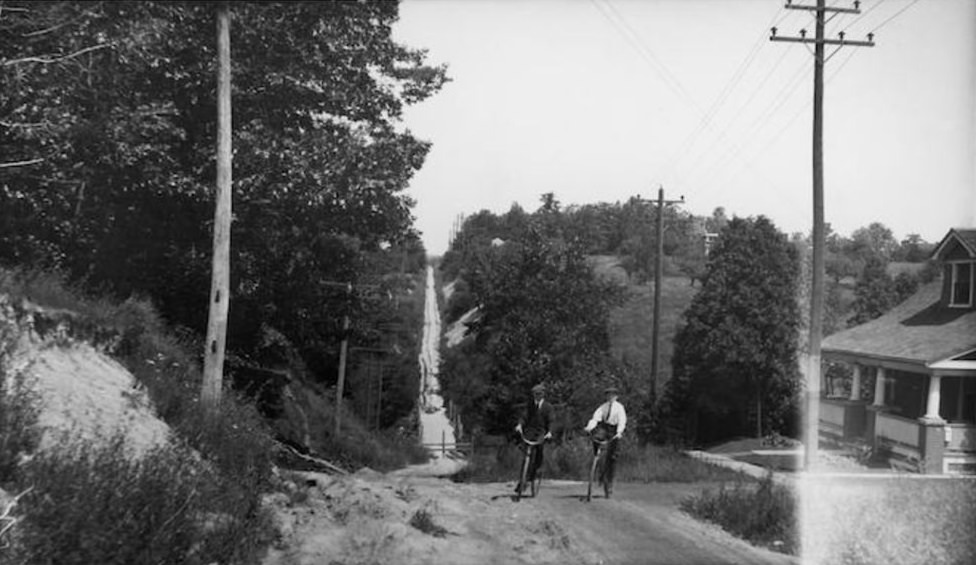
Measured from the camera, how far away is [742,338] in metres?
23.0

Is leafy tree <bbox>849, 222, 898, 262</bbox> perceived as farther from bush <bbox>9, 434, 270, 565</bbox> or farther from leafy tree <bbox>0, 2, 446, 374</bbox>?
bush <bbox>9, 434, 270, 565</bbox>

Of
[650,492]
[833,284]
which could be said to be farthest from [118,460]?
[833,284]

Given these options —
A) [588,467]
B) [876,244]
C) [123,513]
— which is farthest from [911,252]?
[123,513]

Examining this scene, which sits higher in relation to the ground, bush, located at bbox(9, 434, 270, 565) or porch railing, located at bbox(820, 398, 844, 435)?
bush, located at bbox(9, 434, 270, 565)

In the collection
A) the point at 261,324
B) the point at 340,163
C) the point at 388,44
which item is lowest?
the point at 261,324

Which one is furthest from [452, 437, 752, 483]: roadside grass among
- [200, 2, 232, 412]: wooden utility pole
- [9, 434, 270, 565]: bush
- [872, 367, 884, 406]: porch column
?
[872, 367, 884, 406]: porch column

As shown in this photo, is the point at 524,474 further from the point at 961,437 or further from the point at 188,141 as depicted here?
the point at 961,437

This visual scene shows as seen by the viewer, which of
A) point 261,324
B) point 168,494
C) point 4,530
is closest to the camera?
point 4,530

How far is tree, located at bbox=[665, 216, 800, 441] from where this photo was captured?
23.0 metres

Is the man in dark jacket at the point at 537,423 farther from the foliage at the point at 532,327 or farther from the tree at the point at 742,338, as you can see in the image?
the tree at the point at 742,338

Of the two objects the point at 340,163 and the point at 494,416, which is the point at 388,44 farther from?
the point at 494,416

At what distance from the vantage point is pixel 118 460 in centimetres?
518

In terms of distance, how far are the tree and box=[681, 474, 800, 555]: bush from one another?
14306 mm

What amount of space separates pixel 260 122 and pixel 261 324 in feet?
14.6
